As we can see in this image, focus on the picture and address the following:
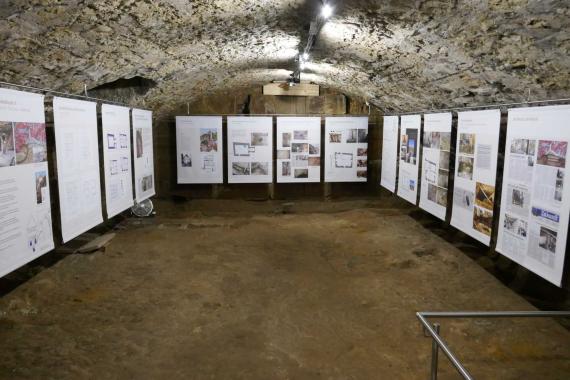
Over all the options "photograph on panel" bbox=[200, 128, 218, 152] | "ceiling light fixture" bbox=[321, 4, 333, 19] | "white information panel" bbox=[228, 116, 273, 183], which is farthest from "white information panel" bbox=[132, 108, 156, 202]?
"ceiling light fixture" bbox=[321, 4, 333, 19]

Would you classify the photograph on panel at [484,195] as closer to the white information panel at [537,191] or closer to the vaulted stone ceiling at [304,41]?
the white information panel at [537,191]

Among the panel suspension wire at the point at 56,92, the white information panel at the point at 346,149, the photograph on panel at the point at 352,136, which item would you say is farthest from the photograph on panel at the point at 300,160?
the panel suspension wire at the point at 56,92

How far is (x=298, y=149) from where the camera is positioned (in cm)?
976

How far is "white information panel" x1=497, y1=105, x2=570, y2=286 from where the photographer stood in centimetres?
362

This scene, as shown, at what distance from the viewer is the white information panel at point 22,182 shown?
356 centimetres

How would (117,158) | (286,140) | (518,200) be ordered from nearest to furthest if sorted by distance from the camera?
(518,200)
(117,158)
(286,140)

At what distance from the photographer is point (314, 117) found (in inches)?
380

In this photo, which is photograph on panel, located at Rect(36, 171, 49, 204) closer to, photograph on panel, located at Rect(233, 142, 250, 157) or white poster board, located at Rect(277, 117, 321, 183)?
photograph on panel, located at Rect(233, 142, 250, 157)

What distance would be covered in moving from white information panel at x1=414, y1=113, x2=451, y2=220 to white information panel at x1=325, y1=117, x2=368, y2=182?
298 cm

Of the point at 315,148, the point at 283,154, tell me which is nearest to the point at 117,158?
the point at 283,154

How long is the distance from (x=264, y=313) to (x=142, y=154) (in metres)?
4.29

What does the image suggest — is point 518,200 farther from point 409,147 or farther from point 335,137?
point 335,137

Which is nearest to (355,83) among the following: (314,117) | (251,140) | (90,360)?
(314,117)

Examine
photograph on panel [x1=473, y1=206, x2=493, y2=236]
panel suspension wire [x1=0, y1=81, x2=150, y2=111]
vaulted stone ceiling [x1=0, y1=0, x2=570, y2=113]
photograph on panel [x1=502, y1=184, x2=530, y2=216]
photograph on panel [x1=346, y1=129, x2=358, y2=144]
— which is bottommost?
photograph on panel [x1=473, y1=206, x2=493, y2=236]
